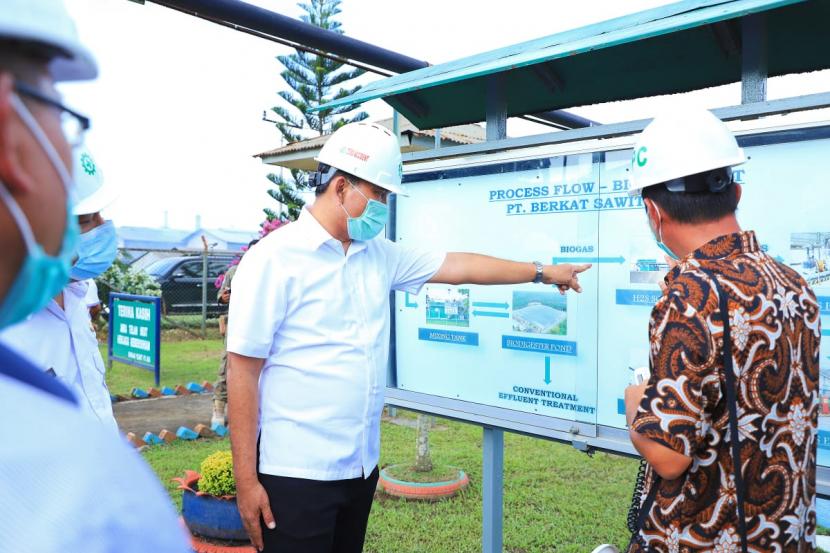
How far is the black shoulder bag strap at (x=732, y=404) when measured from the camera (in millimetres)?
1509

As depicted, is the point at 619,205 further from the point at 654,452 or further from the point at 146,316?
the point at 146,316

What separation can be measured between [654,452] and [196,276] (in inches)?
676

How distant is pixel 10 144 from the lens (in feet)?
2.15

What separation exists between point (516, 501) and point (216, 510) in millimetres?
2270

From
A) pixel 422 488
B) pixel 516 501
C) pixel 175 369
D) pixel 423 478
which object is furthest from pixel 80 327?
pixel 175 369

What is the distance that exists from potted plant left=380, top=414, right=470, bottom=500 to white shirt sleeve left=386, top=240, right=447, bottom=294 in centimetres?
219

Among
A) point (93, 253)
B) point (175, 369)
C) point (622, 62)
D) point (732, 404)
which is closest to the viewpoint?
point (732, 404)

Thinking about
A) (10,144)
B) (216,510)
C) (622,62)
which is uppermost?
(622,62)

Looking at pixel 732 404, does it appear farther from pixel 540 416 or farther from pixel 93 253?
pixel 93 253

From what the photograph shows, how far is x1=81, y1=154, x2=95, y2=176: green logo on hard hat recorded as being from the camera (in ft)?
7.73

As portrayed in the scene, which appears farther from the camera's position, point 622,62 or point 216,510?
point 216,510

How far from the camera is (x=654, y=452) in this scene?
154 cm

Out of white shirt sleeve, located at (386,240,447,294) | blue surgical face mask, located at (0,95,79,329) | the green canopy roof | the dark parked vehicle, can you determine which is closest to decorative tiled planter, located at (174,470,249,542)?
white shirt sleeve, located at (386,240,447,294)

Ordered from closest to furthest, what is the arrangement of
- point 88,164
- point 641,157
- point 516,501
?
point 641,157 → point 88,164 → point 516,501
